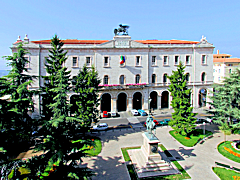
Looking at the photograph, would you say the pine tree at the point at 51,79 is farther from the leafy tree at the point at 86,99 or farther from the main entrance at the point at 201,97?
the main entrance at the point at 201,97

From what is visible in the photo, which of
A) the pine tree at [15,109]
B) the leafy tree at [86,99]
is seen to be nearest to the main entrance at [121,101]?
the leafy tree at [86,99]

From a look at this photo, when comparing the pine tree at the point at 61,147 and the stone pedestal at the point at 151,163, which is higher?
the pine tree at the point at 61,147

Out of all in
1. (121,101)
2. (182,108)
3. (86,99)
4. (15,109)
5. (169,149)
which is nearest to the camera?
(15,109)

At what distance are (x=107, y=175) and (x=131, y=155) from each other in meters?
4.72

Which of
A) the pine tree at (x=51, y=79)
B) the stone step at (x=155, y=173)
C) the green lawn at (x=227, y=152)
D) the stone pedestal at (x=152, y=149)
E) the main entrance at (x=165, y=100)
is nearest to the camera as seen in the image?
the stone step at (x=155, y=173)

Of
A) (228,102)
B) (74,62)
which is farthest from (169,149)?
(74,62)

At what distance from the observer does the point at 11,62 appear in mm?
16594

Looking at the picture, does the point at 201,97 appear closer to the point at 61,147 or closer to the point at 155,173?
the point at 155,173

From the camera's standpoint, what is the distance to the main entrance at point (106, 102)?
149 ft

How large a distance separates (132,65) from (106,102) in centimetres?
1105

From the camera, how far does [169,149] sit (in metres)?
26.1

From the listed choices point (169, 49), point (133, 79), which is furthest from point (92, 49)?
point (169, 49)

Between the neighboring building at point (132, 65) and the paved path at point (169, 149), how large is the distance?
46.0 feet

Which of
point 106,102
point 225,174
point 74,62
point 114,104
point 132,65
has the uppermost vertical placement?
point 74,62
